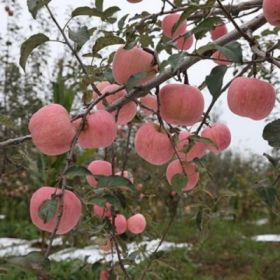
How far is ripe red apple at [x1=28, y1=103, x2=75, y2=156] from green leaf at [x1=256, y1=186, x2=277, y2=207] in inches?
14.0

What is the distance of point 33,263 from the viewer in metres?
0.56

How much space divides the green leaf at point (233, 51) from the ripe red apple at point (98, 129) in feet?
0.61

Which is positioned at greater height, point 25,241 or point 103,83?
point 103,83

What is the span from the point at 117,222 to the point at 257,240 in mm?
3671

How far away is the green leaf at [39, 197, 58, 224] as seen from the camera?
1.98 feet

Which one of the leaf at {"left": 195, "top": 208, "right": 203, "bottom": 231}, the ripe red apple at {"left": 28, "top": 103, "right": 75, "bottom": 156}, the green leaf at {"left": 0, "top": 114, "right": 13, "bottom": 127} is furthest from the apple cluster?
the leaf at {"left": 195, "top": 208, "right": 203, "bottom": 231}

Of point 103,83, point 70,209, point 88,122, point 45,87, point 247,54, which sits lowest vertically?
point 70,209

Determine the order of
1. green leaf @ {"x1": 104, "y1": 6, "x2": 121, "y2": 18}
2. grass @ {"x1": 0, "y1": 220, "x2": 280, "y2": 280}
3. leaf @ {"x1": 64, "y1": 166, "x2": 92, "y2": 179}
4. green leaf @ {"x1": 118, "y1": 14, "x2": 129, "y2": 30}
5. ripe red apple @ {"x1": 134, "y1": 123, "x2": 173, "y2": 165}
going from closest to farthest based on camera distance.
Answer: leaf @ {"x1": 64, "y1": 166, "x2": 92, "y2": 179}, ripe red apple @ {"x1": 134, "y1": 123, "x2": 173, "y2": 165}, green leaf @ {"x1": 104, "y1": 6, "x2": 121, "y2": 18}, green leaf @ {"x1": 118, "y1": 14, "x2": 129, "y2": 30}, grass @ {"x1": 0, "y1": 220, "x2": 280, "y2": 280}

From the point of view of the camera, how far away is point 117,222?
4.47 feet

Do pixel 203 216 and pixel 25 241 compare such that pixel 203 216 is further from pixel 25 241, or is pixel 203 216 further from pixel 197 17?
pixel 25 241

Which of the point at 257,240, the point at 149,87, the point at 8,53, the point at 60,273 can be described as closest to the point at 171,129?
the point at 149,87

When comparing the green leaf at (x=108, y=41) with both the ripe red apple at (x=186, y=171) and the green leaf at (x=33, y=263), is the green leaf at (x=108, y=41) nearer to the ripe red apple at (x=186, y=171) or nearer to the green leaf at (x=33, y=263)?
the ripe red apple at (x=186, y=171)

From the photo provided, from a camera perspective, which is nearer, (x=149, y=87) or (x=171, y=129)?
(x=149, y=87)

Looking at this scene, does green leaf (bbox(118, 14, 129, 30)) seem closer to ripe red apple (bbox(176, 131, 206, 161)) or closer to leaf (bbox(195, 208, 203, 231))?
ripe red apple (bbox(176, 131, 206, 161))
